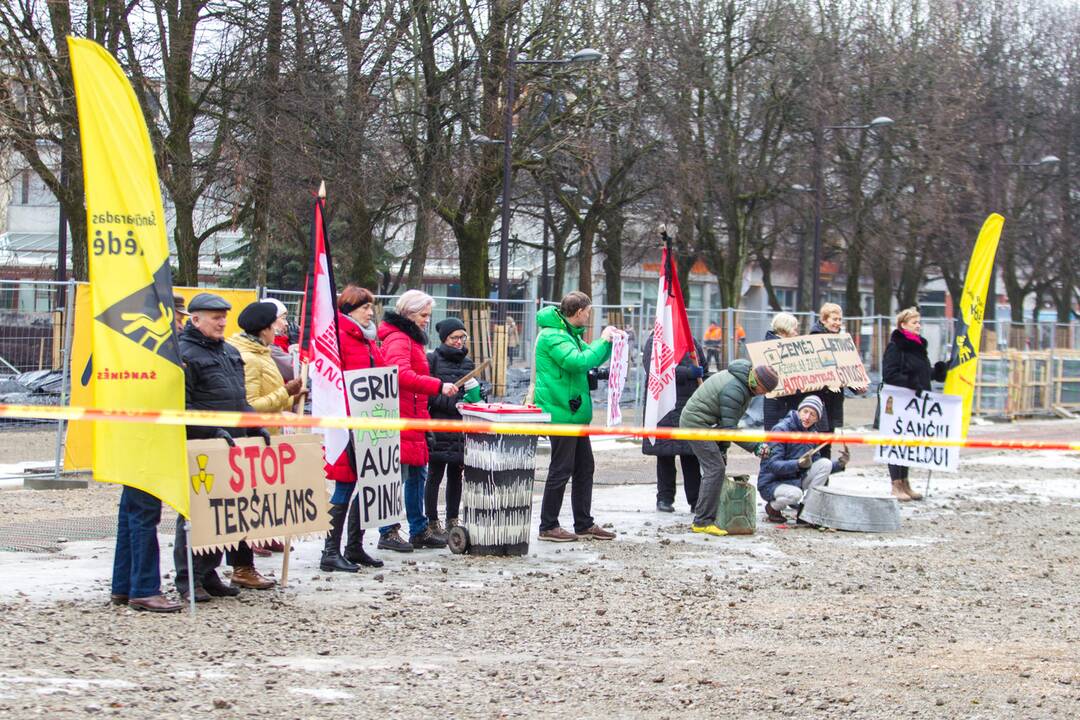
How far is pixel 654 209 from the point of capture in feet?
117

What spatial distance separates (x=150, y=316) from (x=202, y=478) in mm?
992

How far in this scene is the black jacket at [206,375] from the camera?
763 cm

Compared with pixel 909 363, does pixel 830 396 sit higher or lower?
lower

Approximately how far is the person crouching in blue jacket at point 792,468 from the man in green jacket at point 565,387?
2007mm

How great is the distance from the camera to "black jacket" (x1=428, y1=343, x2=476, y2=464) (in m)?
10.0

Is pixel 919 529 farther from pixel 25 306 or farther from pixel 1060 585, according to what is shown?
pixel 25 306

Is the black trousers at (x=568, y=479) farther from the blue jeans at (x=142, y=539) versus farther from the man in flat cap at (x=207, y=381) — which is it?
the blue jeans at (x=142, y=539)

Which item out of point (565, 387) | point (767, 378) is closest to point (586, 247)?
point (767, 378)

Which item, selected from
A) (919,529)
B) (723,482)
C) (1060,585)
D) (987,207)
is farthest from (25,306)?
(987,207)

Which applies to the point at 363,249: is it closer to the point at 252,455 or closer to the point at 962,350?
the point at 962,350

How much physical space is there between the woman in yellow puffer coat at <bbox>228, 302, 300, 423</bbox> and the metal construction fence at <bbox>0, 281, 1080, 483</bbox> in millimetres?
5462

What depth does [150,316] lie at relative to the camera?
7.16 metres

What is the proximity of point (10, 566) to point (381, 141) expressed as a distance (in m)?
18.1

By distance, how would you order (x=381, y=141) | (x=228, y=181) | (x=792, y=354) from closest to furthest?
(x=792, y=354) → (x=228, y=181) → (x=381, y=141)
